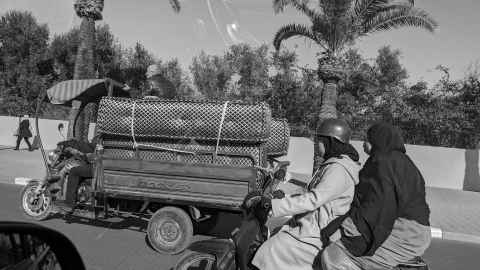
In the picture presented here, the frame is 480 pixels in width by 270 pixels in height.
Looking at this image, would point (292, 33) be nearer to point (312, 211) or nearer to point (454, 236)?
point (454, 236)

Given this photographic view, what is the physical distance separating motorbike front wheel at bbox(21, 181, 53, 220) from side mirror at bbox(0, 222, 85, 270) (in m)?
5.82

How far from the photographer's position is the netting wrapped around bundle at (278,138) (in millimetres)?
Answer: 7145

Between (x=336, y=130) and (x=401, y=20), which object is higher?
(x=401, y=20)

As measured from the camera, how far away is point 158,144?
20.6ft

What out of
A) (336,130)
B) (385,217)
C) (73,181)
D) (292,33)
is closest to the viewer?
(385,217)

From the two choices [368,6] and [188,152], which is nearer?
[188,152]

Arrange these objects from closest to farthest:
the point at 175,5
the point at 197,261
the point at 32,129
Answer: the point at 197,261 → the point at 175,5 → the point at 32,129

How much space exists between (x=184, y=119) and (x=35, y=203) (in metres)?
3.34

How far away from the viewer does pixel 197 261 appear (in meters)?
3.67

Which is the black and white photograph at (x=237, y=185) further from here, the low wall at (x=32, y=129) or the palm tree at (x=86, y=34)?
A: the low wall at (x=32, y=129)

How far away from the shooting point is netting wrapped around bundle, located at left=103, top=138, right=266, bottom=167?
5.94 m

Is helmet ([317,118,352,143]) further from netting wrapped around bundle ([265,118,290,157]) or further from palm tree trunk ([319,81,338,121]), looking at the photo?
palm tree trunk ([319,81,338,121])

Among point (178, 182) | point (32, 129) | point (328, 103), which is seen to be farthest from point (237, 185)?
point (32, 129)

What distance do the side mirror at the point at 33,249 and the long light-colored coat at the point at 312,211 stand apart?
4.70ft
